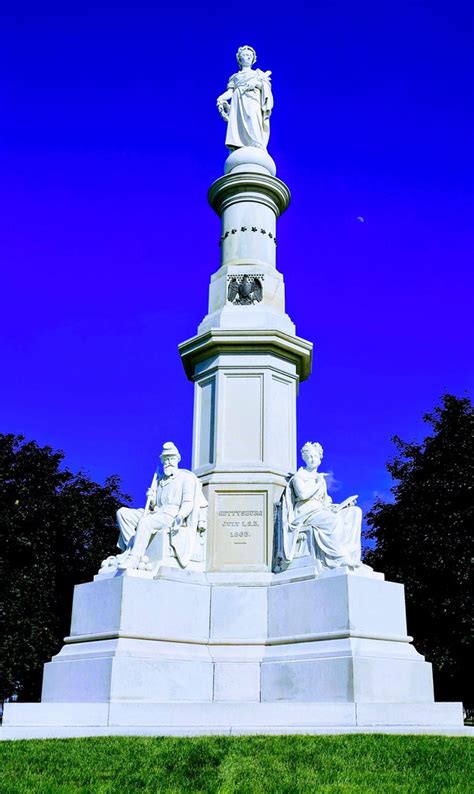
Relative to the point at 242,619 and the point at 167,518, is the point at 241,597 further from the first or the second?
the point at 167,518

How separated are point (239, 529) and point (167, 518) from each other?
4.69ft

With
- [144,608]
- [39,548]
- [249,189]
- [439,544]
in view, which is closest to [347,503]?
[144,608]

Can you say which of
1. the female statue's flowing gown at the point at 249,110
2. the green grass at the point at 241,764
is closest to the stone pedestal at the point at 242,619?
the green grass at the point at 241,764

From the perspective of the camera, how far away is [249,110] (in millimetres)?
18203

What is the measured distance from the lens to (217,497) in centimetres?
1427

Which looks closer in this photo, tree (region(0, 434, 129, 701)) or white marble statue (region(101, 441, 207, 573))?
white marble statue (region(101, 441, 207, 573))

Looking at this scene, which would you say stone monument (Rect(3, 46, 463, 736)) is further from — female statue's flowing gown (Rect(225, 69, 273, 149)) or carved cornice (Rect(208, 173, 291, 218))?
female statue's flowing gown (Rect(225, 69, 273, 149))

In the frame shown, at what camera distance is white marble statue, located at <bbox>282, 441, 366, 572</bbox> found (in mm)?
12688

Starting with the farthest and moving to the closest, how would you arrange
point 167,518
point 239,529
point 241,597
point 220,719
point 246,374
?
point 246,374 → point 239,529 → point 167,518 → point 241,597 → point 220,719

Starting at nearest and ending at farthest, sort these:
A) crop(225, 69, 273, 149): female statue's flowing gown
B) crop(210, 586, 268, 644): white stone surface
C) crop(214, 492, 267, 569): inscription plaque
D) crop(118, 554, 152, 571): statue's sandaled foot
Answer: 1. crop(118, 554, 152, 571): statue's sandaled foot
2. crop(210, 586, 268, 644): white stone surface
3. crop(214, 492, 267, 569): inscription plaque
4. crop(225, 69, 273, 149): female statue's flowing gown

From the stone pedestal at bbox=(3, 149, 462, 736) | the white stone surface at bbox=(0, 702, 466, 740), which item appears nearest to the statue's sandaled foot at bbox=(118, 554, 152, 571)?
the stone pedestal at bbox=(3, 149, 462, 736)

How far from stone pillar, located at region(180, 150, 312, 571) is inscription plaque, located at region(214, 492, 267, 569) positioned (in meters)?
0.02

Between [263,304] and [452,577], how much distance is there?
12713mm

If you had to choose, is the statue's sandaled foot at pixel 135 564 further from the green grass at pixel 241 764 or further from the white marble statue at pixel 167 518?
the green grass at pixel 241 764
